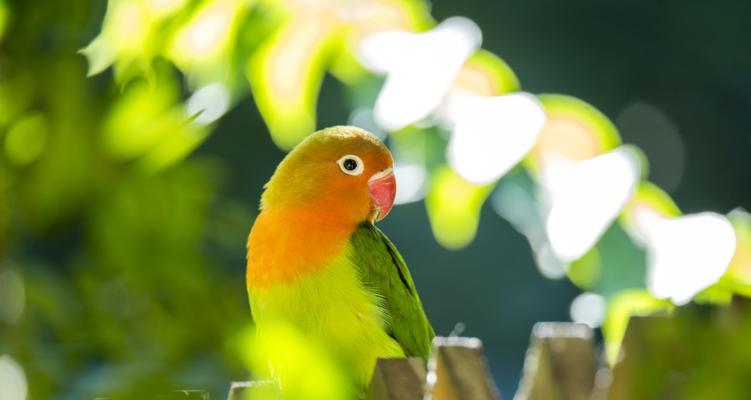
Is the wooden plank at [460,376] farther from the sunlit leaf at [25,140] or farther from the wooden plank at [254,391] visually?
the sunlit leaf at [25,140]

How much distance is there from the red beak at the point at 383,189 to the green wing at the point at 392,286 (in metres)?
0.05

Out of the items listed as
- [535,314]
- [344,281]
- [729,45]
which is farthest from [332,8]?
[729,45]

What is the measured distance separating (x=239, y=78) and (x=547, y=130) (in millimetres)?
410

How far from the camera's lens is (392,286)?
4.23 feet

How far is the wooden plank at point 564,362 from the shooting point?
618 millimetres

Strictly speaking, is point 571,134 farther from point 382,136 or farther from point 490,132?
point 382,136

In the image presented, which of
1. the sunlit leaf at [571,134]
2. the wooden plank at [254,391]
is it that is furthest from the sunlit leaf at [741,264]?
the wooden plank at [254,391]

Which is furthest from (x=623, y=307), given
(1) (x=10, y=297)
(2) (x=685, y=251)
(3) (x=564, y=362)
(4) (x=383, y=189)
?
(1) (x=10, y=297)

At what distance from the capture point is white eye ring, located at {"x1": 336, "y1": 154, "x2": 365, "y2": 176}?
1237 mm

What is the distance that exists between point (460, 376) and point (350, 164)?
66cm

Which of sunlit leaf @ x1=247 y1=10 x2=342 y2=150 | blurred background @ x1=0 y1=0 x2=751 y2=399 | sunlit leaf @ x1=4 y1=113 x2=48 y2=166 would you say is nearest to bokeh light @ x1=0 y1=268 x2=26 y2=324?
blurred background @ x1=0 y1=0 x2=751 y2=399

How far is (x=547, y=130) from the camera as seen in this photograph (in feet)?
2.84

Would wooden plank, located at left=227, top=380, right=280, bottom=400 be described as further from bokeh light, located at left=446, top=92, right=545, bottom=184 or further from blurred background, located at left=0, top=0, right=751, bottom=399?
bokeh light, located at left=446, top=92, right=545, bottom=184

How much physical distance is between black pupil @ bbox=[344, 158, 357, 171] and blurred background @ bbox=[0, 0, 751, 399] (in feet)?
0.21
